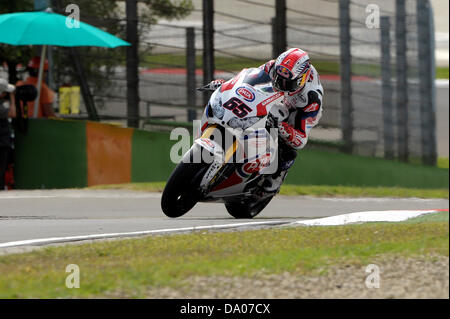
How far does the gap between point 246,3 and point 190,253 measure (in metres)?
9.64

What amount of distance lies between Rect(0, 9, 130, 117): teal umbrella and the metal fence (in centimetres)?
127

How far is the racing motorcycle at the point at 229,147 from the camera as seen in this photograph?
8.88 meters

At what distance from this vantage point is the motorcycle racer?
925 centimetres

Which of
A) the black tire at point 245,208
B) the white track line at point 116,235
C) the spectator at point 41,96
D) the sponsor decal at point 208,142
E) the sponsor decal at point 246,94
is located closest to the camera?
the white track line at point 116,235

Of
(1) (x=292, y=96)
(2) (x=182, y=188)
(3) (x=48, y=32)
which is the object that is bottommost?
(2) (x=182, y=188)

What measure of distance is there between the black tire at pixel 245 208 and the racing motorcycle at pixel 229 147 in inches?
30.6

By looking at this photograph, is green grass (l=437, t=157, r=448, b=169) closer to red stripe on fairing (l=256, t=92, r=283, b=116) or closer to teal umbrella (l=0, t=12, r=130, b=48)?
teal umbrella (l=0, t=12, r=130, b=48)

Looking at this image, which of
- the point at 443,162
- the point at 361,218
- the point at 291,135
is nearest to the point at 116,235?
the point at 291,135

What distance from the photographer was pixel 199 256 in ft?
22.3

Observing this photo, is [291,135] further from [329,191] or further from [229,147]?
[329,191]

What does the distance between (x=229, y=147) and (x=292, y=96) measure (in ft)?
3.20

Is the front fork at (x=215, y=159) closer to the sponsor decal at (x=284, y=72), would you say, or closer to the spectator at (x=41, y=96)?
the sponsor decal at (x=284, y=72)

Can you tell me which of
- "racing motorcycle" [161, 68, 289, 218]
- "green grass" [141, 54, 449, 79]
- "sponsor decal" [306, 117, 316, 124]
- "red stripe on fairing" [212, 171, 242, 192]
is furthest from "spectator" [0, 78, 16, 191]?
"sponsor decal" [306, 117, 316, 124]

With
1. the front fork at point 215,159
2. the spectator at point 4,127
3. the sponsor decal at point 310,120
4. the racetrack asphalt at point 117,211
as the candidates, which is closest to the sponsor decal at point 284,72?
the sponsor decal at point 310,120
